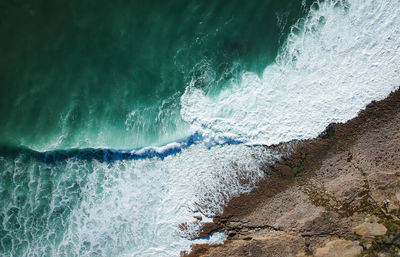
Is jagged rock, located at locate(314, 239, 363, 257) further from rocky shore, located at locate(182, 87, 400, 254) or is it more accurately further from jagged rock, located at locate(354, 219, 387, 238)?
jagged rock, located at locate(354, 219, 387, 238)

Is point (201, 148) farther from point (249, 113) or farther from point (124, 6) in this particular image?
point (124, 6)

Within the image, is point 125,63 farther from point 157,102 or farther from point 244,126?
point 244,126

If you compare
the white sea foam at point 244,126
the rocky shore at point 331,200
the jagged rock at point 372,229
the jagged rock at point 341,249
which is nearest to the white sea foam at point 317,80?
the white sea foam at point 244,126

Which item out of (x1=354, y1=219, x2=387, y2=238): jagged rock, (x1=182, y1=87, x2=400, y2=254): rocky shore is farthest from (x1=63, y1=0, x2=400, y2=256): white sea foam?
(x1=354, y1=219, x2=387, y2=238): jagged rock

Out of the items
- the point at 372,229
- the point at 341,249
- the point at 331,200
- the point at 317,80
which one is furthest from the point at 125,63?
the point at 372,229

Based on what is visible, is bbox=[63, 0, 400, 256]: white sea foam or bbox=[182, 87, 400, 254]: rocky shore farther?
bbox=[63, 0, 400, 256]: white sea foam
